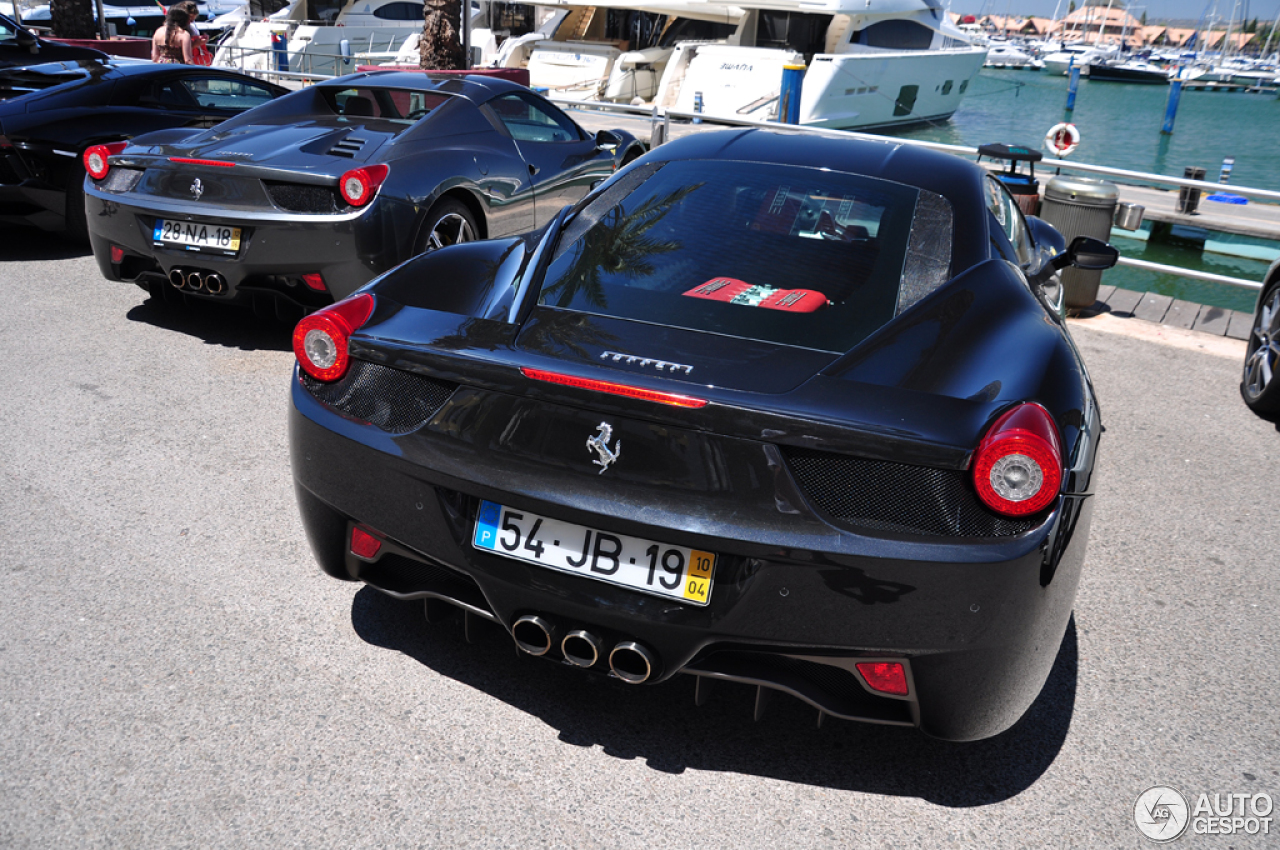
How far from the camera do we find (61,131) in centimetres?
657

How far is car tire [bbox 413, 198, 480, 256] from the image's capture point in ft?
17.3

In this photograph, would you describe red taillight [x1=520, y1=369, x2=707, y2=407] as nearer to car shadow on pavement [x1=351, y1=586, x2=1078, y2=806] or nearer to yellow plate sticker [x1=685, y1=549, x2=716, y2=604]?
yellow plate sticker [x1=685, y1=549, x2=716, y2=604]

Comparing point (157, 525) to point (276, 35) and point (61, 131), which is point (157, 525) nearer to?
point (61, 131)

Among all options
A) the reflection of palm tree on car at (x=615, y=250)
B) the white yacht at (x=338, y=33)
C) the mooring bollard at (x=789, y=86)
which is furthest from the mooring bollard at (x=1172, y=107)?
the reflection of palm tree on car at (x=615, y=250)

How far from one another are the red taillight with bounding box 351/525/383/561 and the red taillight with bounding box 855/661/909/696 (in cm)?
121

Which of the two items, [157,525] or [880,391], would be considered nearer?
[880,391]

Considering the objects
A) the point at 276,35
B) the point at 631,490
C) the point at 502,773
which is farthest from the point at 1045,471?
the point at 276,35

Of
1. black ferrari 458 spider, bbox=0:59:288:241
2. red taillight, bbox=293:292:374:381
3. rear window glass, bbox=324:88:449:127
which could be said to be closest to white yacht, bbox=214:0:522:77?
black ferrari 458 spider, bbox=0:59:288:241

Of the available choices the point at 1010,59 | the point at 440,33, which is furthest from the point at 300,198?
the point at 1010,59

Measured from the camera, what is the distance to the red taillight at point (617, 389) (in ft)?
6.67

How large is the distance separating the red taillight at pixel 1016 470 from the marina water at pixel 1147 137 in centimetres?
676

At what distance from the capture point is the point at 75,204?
6758mm

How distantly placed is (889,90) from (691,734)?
99.7 ft

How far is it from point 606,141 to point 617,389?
5418 millimetres
